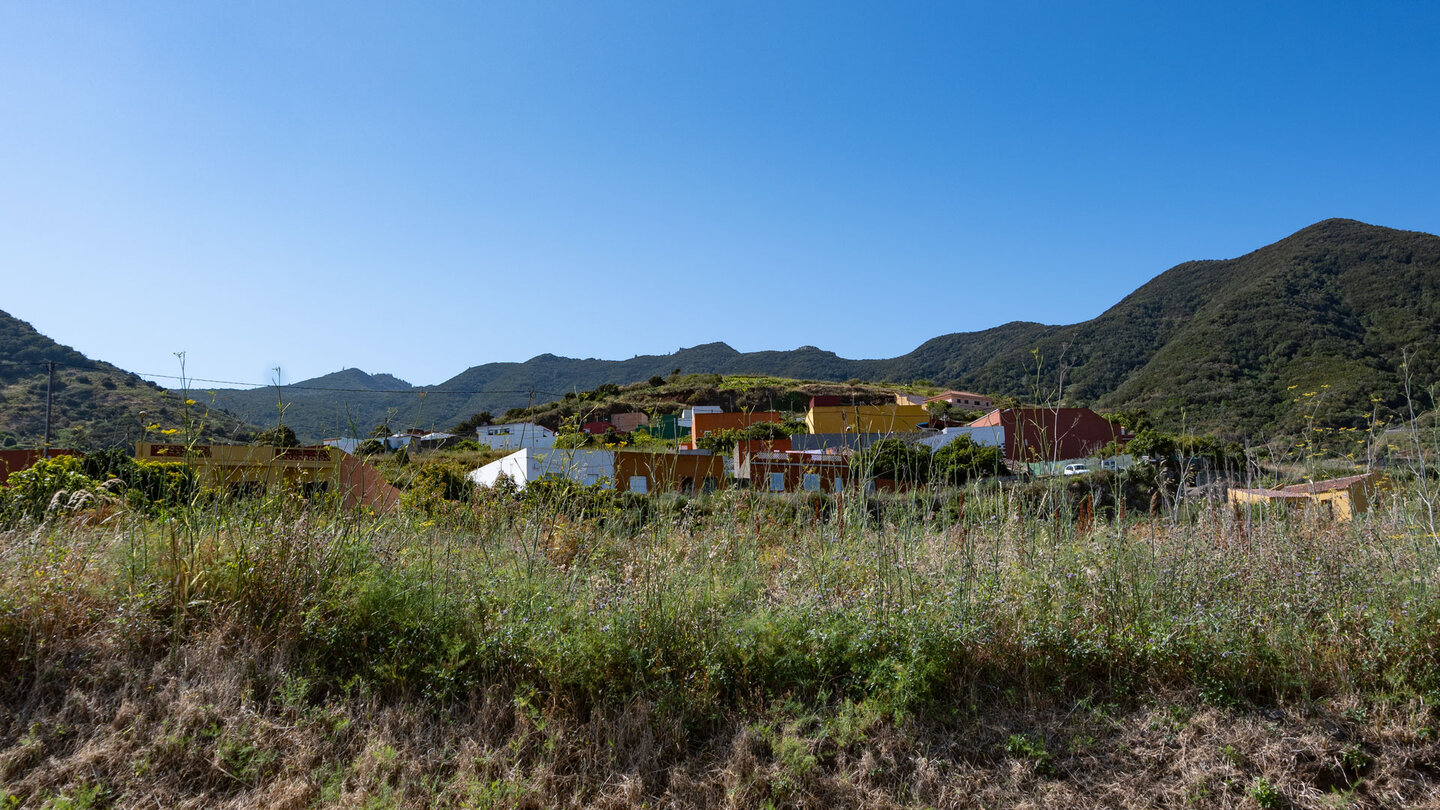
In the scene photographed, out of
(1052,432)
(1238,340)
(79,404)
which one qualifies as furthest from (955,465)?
(1238,340)

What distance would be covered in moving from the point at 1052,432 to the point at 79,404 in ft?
91.3

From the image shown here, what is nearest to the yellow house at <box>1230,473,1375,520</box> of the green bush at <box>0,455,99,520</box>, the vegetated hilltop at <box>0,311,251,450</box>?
the vegetated hilltop at <box>0,311,251,450</box>

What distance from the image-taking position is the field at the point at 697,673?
2.69 metres

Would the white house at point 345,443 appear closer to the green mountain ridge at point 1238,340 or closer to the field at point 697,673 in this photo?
the field at point 697,673

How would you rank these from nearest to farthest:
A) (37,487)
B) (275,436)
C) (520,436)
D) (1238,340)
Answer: (275,436)
(520,436)
(37,487)
(1238,340)

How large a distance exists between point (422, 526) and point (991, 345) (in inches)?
3397

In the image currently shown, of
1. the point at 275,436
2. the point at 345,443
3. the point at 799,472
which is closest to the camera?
the point at 275,436

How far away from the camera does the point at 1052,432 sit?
246 inches

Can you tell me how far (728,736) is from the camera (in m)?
2.91

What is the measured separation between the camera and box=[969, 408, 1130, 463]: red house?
4184 millimetres

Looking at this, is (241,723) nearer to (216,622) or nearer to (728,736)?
(216,622)

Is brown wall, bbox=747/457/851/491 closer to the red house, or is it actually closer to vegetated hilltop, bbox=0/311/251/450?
the red house

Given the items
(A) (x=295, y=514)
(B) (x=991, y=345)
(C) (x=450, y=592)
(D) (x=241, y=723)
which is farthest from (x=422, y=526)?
(B) (x=991, y=345)

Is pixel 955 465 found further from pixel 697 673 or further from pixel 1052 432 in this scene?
pixel 697 673
